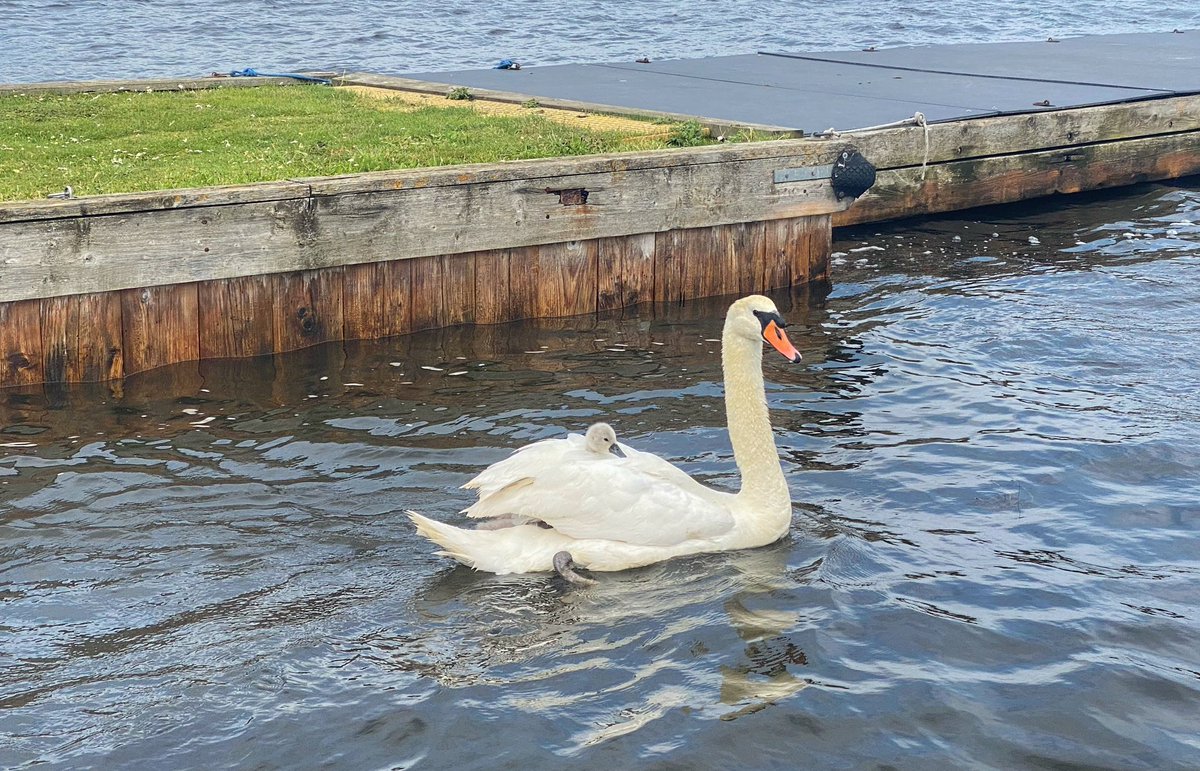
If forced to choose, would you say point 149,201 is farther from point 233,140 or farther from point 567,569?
point 567,569

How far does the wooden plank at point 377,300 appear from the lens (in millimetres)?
10914

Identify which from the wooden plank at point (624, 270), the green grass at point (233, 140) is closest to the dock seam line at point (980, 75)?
the green grass at point (233, 140)

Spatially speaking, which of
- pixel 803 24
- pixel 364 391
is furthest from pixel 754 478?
pixel 803 24

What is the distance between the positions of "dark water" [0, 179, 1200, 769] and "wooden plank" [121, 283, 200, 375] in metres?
0.18

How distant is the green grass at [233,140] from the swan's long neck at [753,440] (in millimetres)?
4609

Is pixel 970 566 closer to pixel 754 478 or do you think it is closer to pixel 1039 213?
pixel 754 478

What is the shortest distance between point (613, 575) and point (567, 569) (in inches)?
12.9

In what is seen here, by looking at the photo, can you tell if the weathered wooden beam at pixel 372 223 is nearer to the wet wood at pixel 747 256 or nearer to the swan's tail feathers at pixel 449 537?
the wet wood at pixel 747 256

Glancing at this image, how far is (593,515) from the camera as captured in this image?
7.16 meters

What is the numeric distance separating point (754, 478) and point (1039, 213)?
35.2ft

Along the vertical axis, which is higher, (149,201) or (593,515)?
(149,201)

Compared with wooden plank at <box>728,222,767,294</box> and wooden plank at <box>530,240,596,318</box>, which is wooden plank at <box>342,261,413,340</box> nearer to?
wooden plank at <box>530,240,596,318</box>

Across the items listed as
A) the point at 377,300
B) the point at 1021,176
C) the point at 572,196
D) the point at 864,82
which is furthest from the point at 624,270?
the point at 864,82

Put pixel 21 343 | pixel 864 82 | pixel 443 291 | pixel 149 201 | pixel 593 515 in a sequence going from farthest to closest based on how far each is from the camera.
Answer: pixel 864 82 → pixel 443 291 → pixel 149 201 → pixel 21 343 → pixel 593 515
